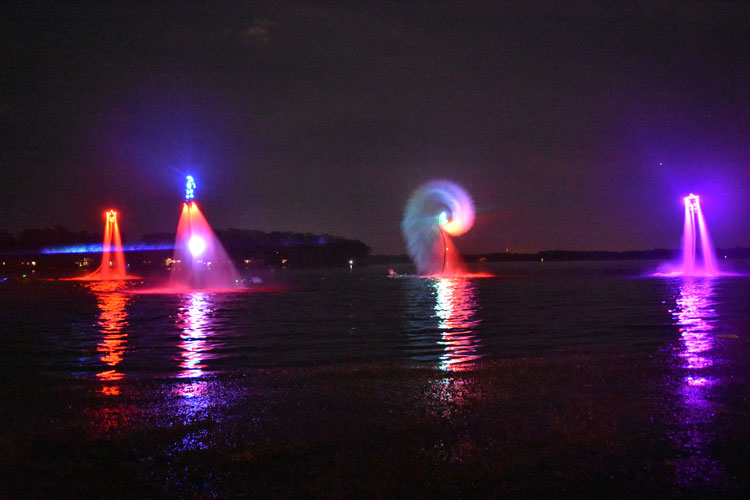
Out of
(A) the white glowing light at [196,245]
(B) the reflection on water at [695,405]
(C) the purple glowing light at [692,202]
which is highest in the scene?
(C) the purple glowing light at [692,202]

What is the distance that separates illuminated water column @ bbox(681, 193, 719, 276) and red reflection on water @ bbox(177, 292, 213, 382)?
69686mm

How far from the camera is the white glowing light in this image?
63875 millimetres

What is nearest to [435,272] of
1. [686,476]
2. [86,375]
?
[86,375]

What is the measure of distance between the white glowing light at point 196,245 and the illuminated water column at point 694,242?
6229 cm

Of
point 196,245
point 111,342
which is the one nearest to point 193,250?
point 196,245

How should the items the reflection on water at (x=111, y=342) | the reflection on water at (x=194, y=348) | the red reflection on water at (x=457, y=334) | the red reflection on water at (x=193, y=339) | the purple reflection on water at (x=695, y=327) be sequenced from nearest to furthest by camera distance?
the reflection on water at (x=194, y=348) → the reflection on water at (x=111, y=342) → the purple reflection on water at (x=695, y=327) → the red reflection on water at (x=193, y=339) → the red reflection on water at (x=457, y=334)

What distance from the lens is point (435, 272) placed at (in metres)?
106

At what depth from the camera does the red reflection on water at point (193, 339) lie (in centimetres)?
1437

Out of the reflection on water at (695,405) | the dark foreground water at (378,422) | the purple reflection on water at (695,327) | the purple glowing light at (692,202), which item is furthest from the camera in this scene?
the purple glowing light at (692,202)

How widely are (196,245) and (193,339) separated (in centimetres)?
4499

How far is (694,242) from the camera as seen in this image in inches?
3531

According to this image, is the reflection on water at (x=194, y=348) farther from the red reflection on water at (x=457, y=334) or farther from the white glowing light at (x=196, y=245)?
the white glowing light at (x=196, y=245)

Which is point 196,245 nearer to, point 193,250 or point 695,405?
point 193,250

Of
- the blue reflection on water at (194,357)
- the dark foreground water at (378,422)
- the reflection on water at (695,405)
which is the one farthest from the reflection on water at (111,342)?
the reflection on water at (695,405)
